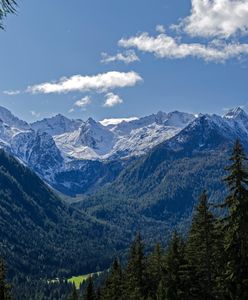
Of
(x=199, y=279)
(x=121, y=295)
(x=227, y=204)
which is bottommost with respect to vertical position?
(x=121, y=295)

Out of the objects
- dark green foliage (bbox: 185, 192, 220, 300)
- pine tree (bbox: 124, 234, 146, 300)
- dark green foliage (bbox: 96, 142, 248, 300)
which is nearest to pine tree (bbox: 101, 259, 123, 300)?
dark green foliage (bbox: 96, 142, 248, 300)

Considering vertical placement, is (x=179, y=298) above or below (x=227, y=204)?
below

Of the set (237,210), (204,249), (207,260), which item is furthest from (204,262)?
(237,210)

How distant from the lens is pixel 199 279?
56.3m

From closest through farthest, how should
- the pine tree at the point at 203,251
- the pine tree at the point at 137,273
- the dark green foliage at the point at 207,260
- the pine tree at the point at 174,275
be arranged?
the dark green foliage at the point at 207,260, the pine tree at the point at 203,251, the pine tree at the point at 174,275, the pine tree at the point at 137,273

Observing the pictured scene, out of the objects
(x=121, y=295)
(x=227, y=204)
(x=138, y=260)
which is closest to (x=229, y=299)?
(x=227, y=204)

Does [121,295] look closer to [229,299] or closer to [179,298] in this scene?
[179,298]

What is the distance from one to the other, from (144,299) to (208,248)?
18115 millimetres

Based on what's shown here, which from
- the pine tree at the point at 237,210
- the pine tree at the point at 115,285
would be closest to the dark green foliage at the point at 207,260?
the pine tree at the point at 237,210

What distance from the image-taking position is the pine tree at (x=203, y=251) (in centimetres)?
4794

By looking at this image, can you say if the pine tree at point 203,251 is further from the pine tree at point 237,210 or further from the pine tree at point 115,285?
the pine tree at point 115,285

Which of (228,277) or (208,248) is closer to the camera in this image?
(228,277)

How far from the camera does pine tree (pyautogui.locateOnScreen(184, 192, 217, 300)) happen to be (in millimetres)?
47938

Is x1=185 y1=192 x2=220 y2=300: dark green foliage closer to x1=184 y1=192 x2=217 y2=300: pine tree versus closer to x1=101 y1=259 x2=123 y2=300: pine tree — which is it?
x1=184 y1=192 x2=217 y2=300: pine tree
